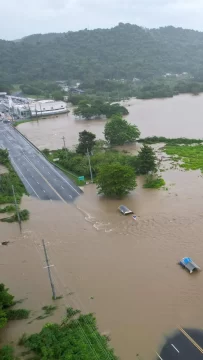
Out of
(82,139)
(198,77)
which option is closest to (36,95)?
(198,77)

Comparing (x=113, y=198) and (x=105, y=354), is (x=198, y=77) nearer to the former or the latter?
(x=113, y=198)

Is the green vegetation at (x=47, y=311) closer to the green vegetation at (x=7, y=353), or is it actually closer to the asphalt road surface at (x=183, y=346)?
the green vegetation at (x=7, y=353)

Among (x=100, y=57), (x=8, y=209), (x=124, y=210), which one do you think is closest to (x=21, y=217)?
(x=8, y=209)

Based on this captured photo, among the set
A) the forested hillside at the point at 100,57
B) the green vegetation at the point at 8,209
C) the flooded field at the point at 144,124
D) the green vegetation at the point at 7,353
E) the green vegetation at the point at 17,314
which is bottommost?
the green vegetation at the point at 17,314

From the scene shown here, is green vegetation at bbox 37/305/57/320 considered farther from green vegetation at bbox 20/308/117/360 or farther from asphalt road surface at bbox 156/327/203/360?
asphalt road surface at bbox 156/327/203/360

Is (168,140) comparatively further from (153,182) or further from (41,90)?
(41,90)

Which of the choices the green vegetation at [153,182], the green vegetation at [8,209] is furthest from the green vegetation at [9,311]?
the green vegetation at [153,182]

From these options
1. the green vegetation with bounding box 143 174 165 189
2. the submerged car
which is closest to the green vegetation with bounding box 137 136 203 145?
the green vegetation with bounding box 143 174 165 189
